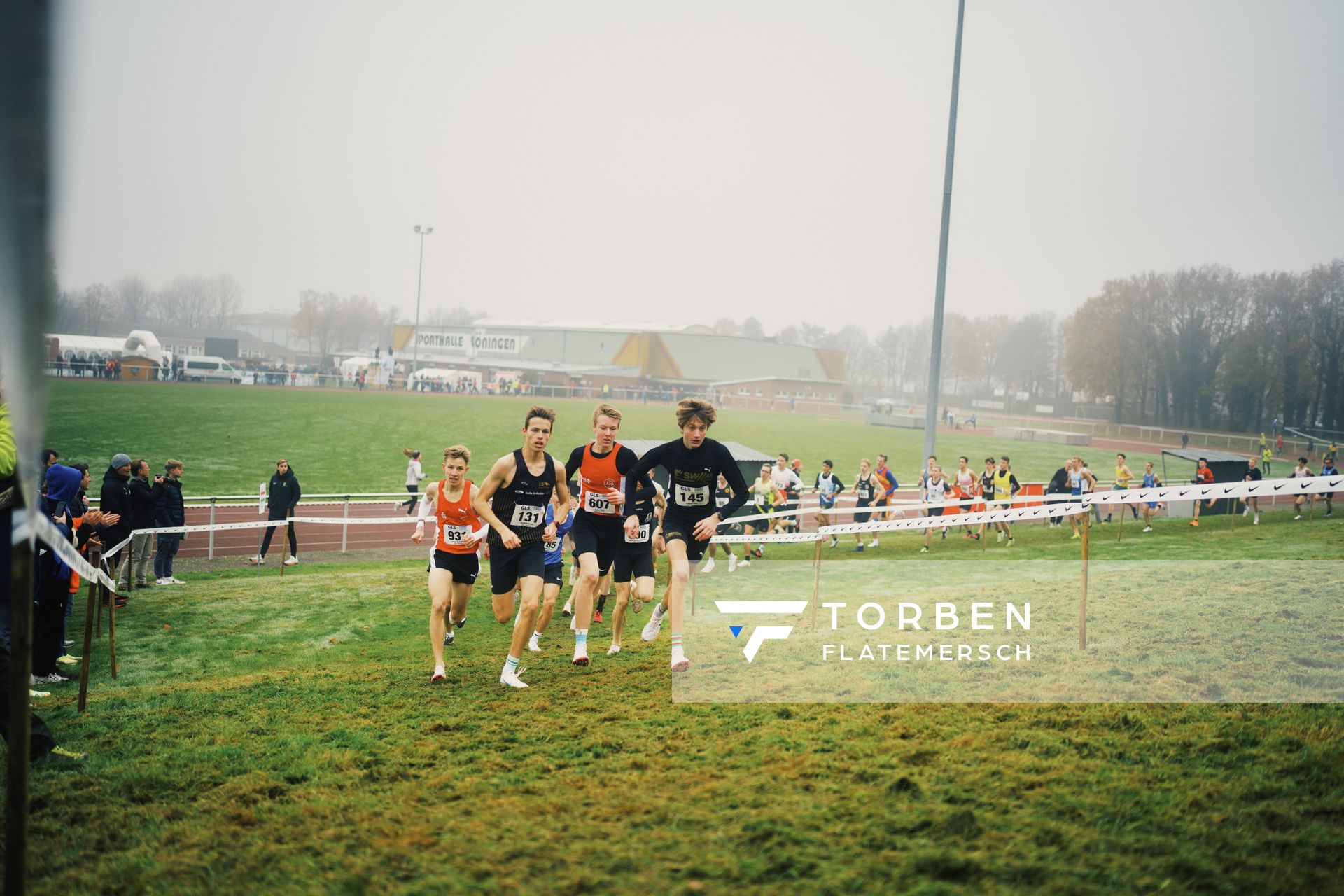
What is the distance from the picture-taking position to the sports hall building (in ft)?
286

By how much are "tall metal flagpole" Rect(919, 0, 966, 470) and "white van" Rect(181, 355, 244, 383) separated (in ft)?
166

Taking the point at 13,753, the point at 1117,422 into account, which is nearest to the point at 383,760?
the point at 13,753

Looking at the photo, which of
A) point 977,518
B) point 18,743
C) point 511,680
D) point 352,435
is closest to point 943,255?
point 977,518

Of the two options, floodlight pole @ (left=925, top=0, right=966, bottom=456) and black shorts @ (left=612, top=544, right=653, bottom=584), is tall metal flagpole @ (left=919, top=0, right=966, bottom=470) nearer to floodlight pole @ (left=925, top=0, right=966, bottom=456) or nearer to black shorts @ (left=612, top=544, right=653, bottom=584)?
floodlight pole @ (left=925, top=0, right=966, bottom=456)

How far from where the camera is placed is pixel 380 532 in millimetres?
22234

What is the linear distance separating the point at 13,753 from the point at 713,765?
10.7 feet

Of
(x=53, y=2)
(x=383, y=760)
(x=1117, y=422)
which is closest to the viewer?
(x=53, y=2)

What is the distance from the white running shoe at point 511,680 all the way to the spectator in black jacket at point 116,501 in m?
7.23

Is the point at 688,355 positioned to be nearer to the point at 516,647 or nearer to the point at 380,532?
the point at 380,532

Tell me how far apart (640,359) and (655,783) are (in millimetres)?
86944

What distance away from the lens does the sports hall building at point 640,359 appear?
286 ft

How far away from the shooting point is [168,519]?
14.0 m

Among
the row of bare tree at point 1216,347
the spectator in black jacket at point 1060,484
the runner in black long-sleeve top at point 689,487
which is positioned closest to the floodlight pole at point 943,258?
the spectator in black jacket at point 1060,484

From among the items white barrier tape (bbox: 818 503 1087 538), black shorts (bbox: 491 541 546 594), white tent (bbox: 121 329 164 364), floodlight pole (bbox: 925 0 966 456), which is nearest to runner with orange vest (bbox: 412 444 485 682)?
black shorts (bbox: 491 541 546 594)
